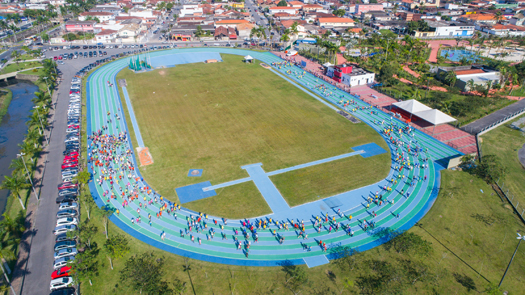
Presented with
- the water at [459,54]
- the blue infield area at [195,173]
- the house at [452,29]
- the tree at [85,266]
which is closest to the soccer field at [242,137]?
the blue infield area at [195,173]

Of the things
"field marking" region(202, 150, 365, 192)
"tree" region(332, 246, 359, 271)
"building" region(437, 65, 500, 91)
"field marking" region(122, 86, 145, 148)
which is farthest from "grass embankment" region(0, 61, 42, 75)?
"building" region(437, 65, 500, 91)

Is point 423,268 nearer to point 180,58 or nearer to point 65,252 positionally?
point 65,252

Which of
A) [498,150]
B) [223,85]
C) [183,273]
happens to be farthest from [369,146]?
[223,85]

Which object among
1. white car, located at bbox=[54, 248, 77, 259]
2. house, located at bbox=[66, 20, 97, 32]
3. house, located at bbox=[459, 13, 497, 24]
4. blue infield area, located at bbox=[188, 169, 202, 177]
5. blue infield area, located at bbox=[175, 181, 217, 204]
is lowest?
blue infield area, located at bbox=[175, 181, 217, 204]

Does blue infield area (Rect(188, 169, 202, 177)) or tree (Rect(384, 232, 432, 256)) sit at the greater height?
blue infield area (Rect(188, 169, 202, 177))

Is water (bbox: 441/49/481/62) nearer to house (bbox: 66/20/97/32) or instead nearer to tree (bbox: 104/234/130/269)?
tree (bbox: 104/234/130/269)

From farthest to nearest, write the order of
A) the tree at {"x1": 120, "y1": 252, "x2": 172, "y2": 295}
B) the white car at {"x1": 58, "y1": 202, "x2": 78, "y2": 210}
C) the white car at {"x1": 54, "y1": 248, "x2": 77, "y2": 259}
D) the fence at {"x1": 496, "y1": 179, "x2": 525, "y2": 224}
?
the fence at {"x1": 496, "y1": 179, "x2": 525, "y2": 224} → the white car at {"x1": 58, "y1": 202, "x2": 78, "y2": 210} → the white car at {"x1": 54, "y1": 248, "x2": 77, "y2": 259} → the tree at {"x1": 120, "y1": 252, "x2": 172, "y2": 295}
